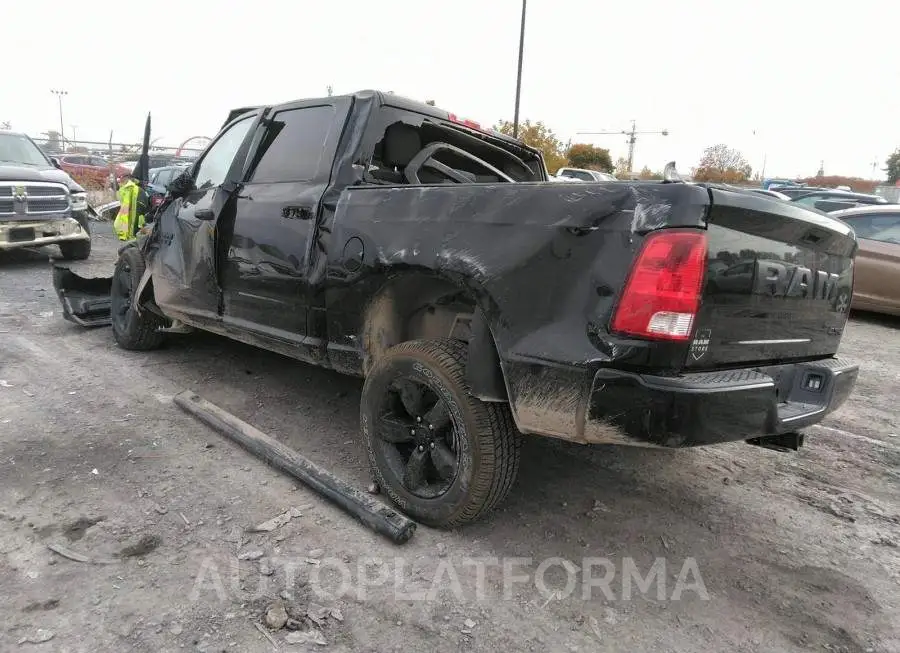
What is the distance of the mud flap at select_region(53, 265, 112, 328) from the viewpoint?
18.8 feet

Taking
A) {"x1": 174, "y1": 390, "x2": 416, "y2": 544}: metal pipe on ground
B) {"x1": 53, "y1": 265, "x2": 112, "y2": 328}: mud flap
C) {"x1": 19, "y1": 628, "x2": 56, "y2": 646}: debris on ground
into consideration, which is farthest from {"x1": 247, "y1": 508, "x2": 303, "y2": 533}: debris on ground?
{"x1": 53, "y1": 265, "x2": 112, "y2": 328}: mud flap

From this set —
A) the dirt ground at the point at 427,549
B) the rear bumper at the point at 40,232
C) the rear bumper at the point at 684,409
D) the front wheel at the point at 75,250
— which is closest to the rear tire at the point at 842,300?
the rear bumper at the point at 684,409

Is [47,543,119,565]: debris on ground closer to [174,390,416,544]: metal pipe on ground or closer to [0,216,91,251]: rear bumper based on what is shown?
[174,390,416,544]: metal pipe on ground

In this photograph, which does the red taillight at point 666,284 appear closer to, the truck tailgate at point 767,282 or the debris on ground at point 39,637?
the truck tailgate at point 767,282

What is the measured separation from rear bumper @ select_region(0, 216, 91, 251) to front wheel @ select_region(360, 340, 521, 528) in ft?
28.9

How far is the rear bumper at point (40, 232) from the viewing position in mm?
8953

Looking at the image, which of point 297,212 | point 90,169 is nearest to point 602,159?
point 90,169

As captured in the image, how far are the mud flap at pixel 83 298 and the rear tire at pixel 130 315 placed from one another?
65 cm

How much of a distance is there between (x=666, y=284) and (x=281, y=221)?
2175 millimetres

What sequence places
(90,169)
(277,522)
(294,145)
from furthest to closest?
(90,169) → (294,145) → (277,522)

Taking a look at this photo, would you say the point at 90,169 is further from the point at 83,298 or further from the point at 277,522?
the point at 277,522

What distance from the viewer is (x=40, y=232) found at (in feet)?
30.9

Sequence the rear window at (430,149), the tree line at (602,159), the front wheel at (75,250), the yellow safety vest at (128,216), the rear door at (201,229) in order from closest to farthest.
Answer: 1. the rear window at (430,149)
2. the rear door at (201,229)
3. the yellow safety vest at (128,216)
4. the front wheel at (75,250)
5. the tree line at (602,159)

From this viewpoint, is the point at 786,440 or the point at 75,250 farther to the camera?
the point at 75,250
